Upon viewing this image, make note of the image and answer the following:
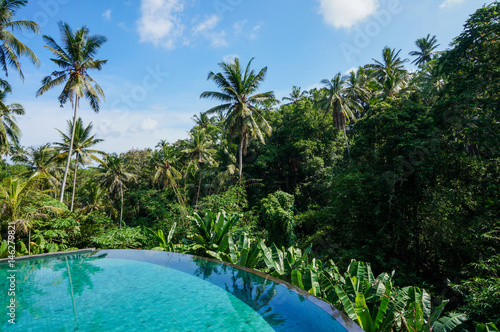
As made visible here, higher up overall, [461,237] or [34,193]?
[34,193]

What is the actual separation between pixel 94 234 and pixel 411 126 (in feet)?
43.6

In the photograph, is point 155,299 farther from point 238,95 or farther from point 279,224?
point 238,95

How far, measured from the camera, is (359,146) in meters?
12.0

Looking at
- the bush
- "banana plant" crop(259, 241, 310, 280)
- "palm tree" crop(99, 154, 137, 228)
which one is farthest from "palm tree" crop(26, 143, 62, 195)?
"banana plant" crop(259, 241, 310, 280)

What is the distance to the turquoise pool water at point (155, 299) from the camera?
4215 mm

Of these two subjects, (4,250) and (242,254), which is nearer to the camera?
(242,254)

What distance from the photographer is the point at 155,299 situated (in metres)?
5.27

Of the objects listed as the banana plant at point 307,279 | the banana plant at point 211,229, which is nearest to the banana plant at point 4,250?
the banana plant at point 211,229

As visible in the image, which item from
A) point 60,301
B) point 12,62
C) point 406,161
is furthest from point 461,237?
point 12,62

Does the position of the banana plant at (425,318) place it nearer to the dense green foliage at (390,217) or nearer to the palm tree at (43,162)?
the dense green foliage at (390,217)

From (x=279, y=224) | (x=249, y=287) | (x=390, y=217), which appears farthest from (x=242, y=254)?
(x=390, y=217)

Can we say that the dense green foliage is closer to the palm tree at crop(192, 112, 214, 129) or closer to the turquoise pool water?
the turquoise pool water

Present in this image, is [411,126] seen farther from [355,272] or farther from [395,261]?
[355,272]

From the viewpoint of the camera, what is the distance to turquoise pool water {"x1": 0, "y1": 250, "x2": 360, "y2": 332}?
4215mm
